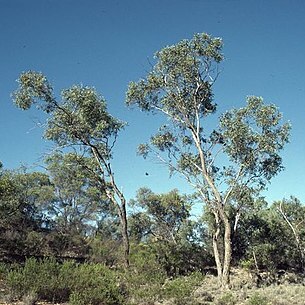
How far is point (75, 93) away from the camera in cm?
2089

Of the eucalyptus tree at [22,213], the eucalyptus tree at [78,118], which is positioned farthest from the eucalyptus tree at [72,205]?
the eucalyptus tree at [78,118]

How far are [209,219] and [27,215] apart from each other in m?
17.9

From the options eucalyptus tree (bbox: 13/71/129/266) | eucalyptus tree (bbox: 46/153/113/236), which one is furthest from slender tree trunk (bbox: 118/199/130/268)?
eucalyptus tree (bbox: 46/153/113/236)

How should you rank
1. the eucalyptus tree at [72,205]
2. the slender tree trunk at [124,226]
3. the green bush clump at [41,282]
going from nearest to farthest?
the green bush clump at [41,282] → the slender tree trunk at [124,226] → the eucalyptus tree at [72,205]

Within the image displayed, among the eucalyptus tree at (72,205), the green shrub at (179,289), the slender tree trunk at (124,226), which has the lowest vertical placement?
the green shrub at (179,289)

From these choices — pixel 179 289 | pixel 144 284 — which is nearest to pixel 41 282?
pixel 144 284

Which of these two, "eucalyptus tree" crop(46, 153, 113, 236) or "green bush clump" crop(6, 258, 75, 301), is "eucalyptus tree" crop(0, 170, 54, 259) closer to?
"eucalyptus tree" crop(46, 153, 113, 236)

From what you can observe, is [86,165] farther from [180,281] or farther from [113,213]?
→ [113,213]

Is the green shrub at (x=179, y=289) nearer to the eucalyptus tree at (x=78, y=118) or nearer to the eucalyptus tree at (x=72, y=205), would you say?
the eucalyptus tree at (x=78, y=118)

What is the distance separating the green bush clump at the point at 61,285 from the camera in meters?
10.3

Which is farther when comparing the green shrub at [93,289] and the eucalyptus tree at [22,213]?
the eucalyptus tree at [22,213]

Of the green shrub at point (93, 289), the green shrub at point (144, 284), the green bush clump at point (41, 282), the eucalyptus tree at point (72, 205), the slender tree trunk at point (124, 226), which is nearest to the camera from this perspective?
the green shrub at point (93, 289)

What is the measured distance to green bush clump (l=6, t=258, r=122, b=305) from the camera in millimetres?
10258

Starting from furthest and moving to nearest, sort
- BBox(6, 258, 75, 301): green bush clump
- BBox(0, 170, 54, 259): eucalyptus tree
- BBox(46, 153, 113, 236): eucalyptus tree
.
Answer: BBox(46, 153, 113, 236): eucalyptus tree, BBox(0, 170, 54, 259): eucalyptus tree, BBox(6, 258, 75, 301): green bush clump
